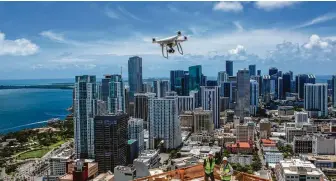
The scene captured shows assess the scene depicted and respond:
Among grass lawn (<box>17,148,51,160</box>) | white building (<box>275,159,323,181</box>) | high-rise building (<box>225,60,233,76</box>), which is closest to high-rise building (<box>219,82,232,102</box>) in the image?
high-rise building (<box>225,60,233,76</box>)

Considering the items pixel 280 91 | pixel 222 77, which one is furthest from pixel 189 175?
pixel 280 91

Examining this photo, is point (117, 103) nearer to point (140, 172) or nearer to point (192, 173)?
point (140, 172)

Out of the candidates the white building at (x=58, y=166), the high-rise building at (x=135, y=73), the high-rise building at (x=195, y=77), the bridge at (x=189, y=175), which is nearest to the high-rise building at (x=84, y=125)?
the white building at (x=58, y=166)

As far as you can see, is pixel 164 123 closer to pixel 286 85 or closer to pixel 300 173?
pixel 300 173

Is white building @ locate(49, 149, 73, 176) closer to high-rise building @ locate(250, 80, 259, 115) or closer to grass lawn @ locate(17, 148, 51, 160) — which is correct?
grass lawn @ locate(17, 148, 51, 160)

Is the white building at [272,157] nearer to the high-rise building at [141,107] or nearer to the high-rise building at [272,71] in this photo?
the high-rise building at [141,107]
